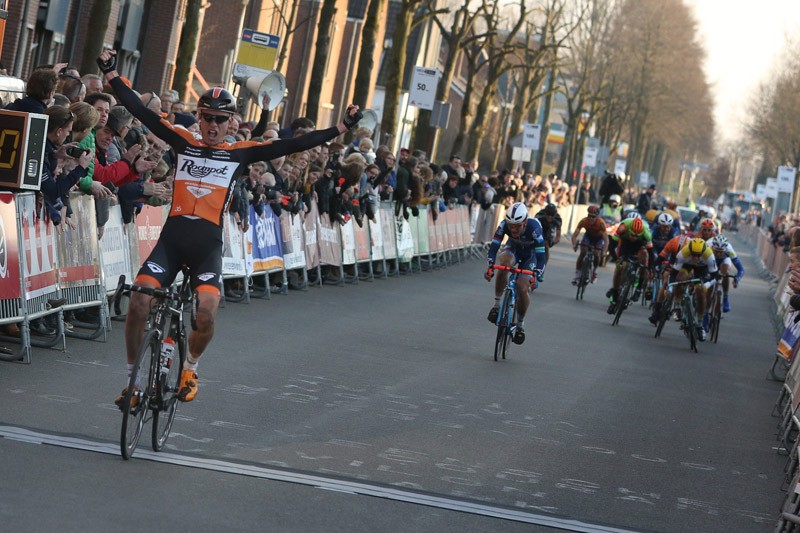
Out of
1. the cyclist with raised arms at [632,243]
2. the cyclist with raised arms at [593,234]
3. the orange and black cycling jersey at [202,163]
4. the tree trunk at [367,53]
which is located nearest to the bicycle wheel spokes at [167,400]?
the orange and black cycling jersey at [202,163]

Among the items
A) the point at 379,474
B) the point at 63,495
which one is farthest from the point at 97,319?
the point at 63,495

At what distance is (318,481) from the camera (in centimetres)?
816

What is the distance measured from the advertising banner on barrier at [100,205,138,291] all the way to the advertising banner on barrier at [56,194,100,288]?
0.71 feet

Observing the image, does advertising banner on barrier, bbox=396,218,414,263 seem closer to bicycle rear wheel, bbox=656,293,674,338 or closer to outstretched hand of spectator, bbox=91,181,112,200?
bicycle rear wheel, bbox=656,293,674,338

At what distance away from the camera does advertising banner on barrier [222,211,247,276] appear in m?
17.5

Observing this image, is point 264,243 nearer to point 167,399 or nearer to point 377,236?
point 377,236

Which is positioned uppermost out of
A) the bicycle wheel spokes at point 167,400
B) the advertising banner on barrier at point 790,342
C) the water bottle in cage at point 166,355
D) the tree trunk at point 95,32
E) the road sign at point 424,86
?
the road sign at point 424,86

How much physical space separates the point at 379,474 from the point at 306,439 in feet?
3.24

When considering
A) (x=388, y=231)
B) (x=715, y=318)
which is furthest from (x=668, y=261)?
(x=388, y=231)

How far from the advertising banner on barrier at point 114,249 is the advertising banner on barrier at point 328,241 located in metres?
7.56

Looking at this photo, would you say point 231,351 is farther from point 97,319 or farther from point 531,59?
point 531,59

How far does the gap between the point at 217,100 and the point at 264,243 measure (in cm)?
1015

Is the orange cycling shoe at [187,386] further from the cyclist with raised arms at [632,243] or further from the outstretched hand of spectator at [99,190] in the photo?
the cyclist with raised arms at [632,243]

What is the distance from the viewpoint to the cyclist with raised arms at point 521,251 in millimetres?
16984
